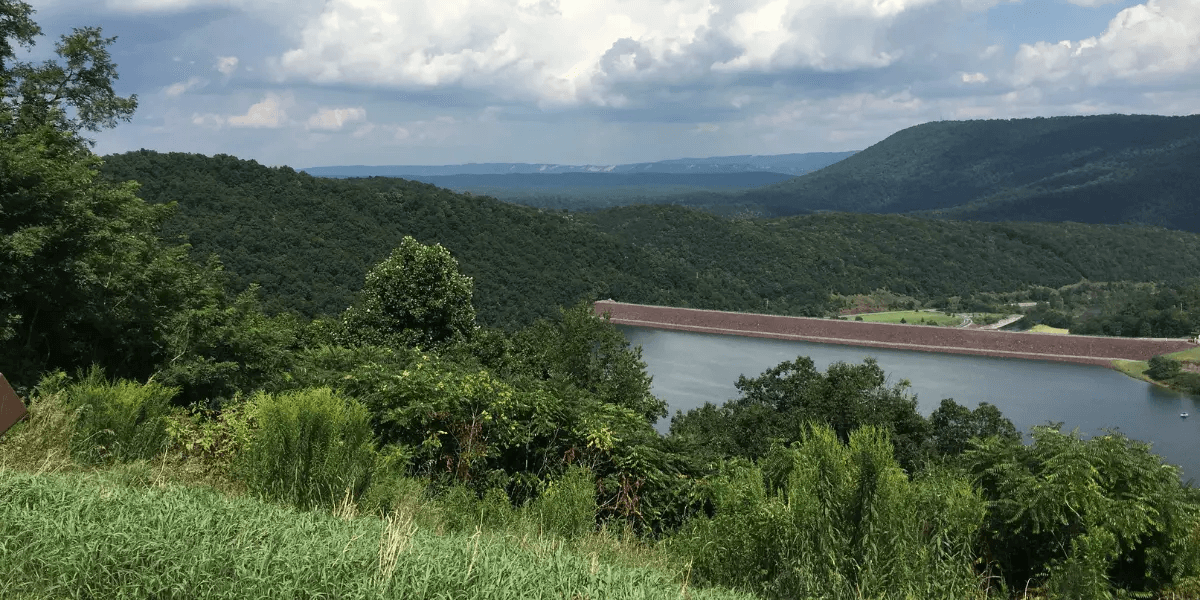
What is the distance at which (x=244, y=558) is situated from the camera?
3377mm

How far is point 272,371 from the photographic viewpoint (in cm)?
1071

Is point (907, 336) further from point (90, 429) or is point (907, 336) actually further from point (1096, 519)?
point (90, 429)

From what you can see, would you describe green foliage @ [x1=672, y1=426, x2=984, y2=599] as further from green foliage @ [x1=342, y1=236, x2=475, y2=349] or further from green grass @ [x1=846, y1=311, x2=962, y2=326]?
green grass @ [x1=846, y1=311, x2=962, y2=326]

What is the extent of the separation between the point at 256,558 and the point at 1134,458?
265 inches

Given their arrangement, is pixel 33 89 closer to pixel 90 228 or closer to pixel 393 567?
pixel 90 228

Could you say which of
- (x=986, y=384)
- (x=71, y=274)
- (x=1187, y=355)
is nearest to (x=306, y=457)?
(x=71, y=274)

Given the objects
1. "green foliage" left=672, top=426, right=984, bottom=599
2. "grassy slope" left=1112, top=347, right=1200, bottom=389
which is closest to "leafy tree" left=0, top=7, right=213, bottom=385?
"green foliage" left=672, top=426, right=984, bottom=599

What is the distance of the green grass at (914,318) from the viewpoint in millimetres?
68650

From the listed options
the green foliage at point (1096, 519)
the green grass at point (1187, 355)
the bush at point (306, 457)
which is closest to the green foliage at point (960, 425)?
the green foliage at point (1096, 519)

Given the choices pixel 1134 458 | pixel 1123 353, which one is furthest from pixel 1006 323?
pixel 1134 458

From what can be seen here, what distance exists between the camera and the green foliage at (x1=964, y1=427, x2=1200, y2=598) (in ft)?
20.5

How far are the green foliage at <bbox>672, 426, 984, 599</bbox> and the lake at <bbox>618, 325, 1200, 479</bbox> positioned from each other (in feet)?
90.3

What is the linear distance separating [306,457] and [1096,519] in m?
5.57

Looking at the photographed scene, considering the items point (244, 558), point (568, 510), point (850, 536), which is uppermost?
point (244, 558)
